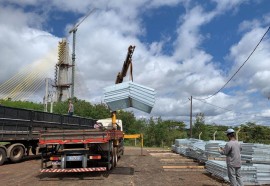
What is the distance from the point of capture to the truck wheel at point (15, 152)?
53.9 ft

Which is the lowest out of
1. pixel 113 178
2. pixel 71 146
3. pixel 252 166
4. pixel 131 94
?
pixel 113 178

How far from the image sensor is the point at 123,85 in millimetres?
13844

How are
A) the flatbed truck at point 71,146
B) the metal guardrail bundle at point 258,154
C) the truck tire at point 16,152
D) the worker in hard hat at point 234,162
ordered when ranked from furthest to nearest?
the truck tire at point 16,152
the flatbed truck at point 71,146
the metal guardrail bundle at point 258,154
the worker in hard hat at point 234,162

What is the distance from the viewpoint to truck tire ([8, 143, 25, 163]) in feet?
53.9

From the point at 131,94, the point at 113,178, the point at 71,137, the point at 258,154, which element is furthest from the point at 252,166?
the point at 71,137

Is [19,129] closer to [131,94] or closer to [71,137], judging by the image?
[71,137]

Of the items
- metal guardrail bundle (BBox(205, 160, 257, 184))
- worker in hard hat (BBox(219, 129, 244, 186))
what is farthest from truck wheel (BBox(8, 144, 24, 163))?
worker in hard hat (BBox(219, 129, 244, 186))

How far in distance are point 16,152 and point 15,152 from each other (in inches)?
2.7

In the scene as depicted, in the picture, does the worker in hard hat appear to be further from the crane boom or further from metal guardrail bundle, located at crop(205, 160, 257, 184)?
the crane boom

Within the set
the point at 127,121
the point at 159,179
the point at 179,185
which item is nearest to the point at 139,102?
the point at 159,179

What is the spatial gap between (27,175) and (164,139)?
1522 inches

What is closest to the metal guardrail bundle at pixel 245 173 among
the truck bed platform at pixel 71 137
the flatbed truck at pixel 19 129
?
the truck bed platform at pixel 71 137

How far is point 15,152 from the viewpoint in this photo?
16922 millimetres

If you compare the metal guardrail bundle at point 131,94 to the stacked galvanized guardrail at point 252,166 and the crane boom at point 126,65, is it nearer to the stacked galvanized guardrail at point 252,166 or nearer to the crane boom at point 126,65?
the stacked galvanized guardrail at point 252,166
